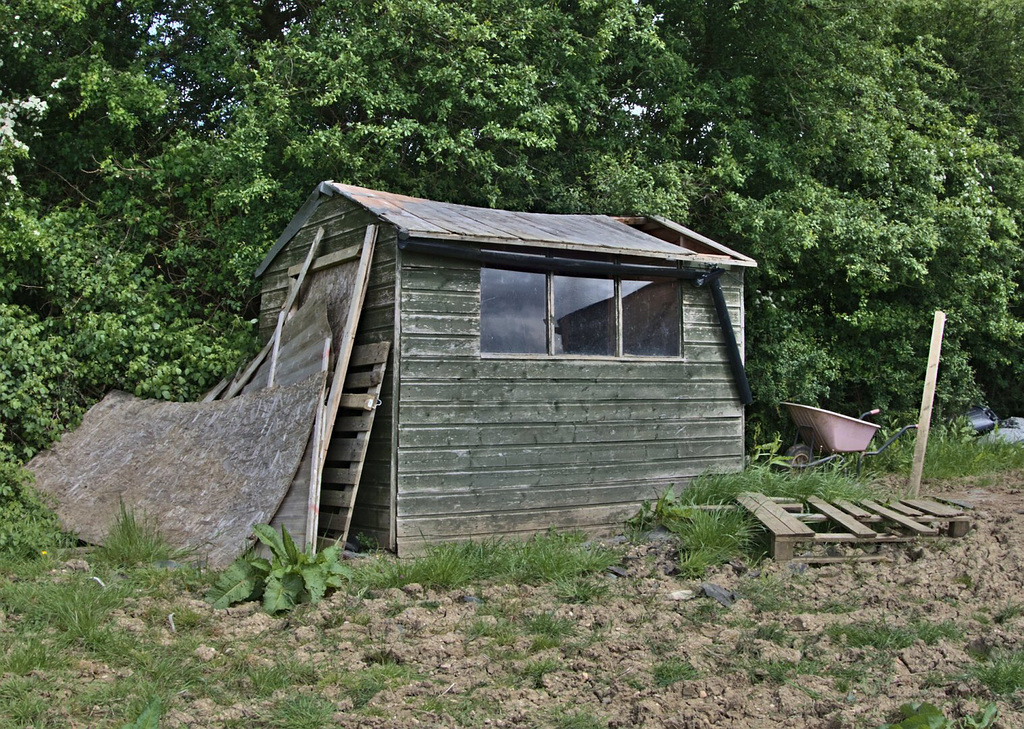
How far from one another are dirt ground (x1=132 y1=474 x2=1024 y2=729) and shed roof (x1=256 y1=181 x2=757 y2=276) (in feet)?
10.2

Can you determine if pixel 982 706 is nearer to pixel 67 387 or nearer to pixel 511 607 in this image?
pixel 511 607

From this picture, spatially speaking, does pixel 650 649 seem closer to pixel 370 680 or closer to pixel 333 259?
pixel 370 680

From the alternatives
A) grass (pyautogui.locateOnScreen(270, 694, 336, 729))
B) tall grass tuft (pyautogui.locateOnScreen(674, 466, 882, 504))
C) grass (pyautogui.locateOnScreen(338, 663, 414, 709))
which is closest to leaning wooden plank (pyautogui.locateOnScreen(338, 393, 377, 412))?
grass (pyautogui.locateOnScreen(338, 663, 414, 709))

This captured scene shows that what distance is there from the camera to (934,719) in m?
3.71

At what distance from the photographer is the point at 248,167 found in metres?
11.7

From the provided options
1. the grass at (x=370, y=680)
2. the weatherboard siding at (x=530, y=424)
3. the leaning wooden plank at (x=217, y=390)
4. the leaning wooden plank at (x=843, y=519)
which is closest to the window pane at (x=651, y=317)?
the weatherboard siding at (x=530, y=424)

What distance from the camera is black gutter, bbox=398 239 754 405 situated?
27.5ft

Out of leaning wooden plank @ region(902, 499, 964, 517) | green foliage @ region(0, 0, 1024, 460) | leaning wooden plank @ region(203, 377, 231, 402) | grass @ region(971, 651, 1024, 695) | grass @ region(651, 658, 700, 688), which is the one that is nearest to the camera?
grass @ region(971, 651, 1024, 695)

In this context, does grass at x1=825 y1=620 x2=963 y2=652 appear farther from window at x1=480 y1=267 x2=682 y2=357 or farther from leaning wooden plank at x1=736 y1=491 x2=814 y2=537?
window at x1=480 y1=267 x2=682 y2=357

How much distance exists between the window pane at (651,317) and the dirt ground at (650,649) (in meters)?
2.79

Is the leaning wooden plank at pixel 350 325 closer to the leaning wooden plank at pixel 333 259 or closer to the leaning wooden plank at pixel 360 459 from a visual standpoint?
the leaning wooden plank at pixel 333 259

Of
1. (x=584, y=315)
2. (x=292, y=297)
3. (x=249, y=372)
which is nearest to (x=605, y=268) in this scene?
(x=584, y=315)

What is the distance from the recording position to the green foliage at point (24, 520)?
759cm

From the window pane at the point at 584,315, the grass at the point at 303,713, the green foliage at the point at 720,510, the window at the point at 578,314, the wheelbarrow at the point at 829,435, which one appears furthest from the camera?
the wheelbarrow at the point at 829,435
